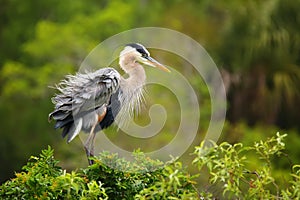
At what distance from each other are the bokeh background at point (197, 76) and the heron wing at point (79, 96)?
1150 cm

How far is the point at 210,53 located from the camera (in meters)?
22.6

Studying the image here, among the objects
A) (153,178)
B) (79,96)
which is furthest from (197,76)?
(153,178)

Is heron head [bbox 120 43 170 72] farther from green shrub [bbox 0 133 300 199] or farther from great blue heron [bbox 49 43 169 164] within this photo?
green shrub [bbox 0 133 300 199]

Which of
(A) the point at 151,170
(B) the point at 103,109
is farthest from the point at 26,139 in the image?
(A) the point at 151,170

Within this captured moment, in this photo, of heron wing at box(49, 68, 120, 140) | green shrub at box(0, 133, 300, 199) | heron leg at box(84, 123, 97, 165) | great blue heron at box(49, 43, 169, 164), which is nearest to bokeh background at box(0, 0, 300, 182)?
great blue heron at box(49, 43, 169, 164)

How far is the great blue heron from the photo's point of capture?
6578 millimetres

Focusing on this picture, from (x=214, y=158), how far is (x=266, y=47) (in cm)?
1837

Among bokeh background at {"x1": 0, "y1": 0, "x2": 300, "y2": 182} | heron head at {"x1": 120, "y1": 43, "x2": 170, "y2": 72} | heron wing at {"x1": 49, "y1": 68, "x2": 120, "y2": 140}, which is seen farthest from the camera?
bokeh background at {"x1": 0, "y1": 0, "x2": 300, "y2": 182}

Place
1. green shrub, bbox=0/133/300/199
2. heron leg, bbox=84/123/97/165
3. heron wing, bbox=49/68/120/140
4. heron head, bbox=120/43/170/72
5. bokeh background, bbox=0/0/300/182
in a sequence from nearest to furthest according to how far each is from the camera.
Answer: green shrub, bbox=0/133/300/199, heron wing, bbox=49/68/120/140, heron leg, bbox=84/123/97/165, heron head, bbox=120/43/170/72, bokeh background, bbox=0/0/300/182

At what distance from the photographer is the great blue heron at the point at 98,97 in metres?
6.58

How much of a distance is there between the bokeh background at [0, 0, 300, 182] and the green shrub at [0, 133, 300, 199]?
43.1 ft

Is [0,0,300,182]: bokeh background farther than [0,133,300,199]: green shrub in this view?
Yes

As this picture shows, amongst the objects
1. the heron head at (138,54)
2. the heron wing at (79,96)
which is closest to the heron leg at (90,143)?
the heron wing at (79,96)

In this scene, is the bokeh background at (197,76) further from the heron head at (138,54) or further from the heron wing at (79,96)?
the heron wing at (79,96)
